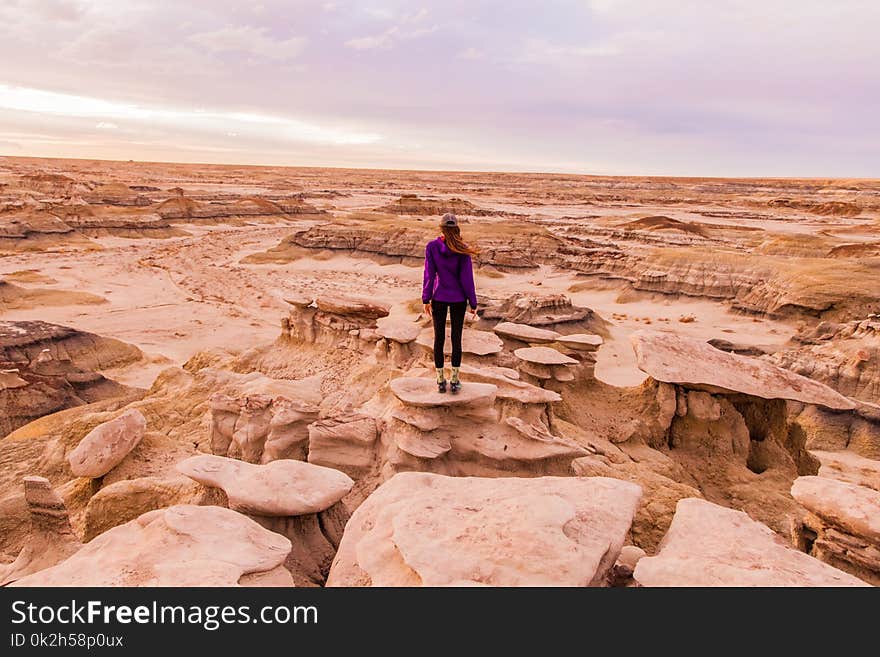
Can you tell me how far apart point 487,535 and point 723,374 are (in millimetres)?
5655

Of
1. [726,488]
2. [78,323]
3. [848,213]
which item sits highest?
[848,213]

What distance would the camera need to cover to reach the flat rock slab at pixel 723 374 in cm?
729

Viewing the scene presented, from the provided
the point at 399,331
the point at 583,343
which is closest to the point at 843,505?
the point at 583,343

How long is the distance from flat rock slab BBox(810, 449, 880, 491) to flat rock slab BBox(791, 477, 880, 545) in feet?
18.8

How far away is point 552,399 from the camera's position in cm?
628

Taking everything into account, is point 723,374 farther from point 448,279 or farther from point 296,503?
point 296,503

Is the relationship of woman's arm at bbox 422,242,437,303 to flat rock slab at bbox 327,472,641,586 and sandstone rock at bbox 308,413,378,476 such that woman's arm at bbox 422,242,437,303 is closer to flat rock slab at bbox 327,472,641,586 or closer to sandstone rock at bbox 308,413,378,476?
sandstone rock at bbox 308,413,378,476

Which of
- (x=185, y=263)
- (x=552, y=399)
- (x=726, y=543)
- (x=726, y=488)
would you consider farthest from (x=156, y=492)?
(x=185, y=263)

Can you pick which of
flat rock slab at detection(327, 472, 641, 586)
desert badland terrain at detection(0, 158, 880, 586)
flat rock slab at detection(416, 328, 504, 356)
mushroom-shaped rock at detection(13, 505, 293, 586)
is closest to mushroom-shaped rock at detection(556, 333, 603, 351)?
desert badland terrain at detection(0, 158, 880, 586)

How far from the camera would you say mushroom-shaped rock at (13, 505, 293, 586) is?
10.1 ft

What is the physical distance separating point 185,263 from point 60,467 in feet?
93.5

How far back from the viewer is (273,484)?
176 inches

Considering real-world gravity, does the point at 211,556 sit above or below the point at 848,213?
below
